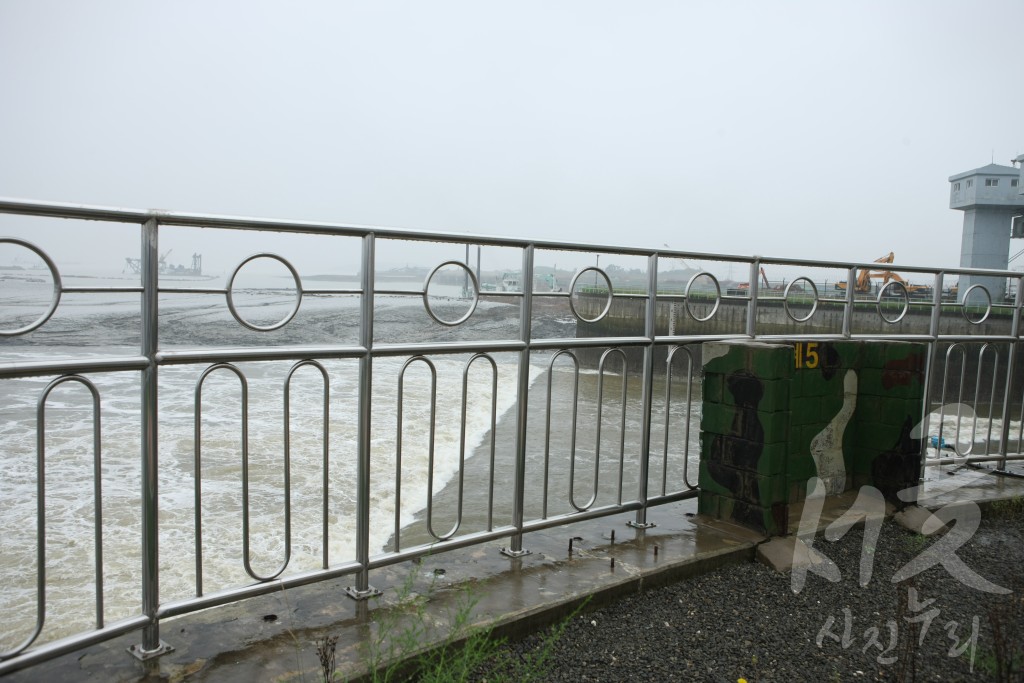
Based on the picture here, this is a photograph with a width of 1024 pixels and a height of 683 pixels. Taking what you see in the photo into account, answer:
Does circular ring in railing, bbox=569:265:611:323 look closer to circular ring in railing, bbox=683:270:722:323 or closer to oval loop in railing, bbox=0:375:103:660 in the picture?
circular ring in railing, bbox=683:270:722:323

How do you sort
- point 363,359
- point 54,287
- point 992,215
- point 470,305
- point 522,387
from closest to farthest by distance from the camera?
point 54,287 → point 363,359 → point 470,305 → point 522,387 → point 992,215

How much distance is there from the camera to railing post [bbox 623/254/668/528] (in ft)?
13.7

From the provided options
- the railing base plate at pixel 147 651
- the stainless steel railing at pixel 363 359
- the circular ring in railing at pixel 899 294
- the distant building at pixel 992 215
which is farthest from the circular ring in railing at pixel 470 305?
the distant building at pixel 992 215

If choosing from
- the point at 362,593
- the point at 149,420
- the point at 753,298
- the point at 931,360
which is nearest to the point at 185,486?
the point at 362,593

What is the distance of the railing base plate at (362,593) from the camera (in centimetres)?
316

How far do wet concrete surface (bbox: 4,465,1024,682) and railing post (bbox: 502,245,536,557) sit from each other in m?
0.13

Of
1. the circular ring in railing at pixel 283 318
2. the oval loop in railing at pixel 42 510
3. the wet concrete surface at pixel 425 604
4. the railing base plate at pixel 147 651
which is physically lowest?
the wet concrete surface at pixel 425 604

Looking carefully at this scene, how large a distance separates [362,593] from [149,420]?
123 cm

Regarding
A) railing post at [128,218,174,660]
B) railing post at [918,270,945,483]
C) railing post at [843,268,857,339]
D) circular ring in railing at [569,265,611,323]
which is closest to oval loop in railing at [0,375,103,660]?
railing post at [128,218,174,660]

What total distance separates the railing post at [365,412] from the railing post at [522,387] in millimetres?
839

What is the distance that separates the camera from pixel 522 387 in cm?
376

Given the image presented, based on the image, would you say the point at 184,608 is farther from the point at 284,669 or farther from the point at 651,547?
the point at 651,547

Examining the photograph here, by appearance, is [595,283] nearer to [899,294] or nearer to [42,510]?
[42,510]

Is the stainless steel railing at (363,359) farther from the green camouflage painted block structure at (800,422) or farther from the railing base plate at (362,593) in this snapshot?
the green camouflage painted block structure at (800,422)
